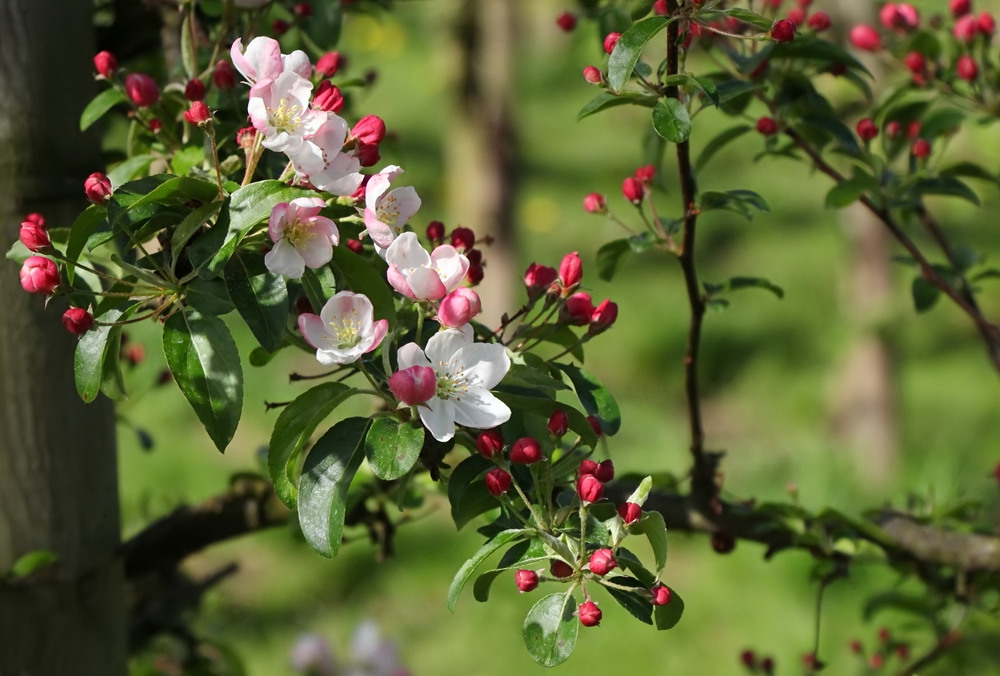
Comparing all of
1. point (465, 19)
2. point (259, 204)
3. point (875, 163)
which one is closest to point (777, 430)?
point (465, 19)

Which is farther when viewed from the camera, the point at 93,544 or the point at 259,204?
the point at 93,544

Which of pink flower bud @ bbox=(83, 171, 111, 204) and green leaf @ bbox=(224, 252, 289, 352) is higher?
pink flower bud @ bbox=(83, 171, 111, 204)

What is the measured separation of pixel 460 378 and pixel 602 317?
146 mm

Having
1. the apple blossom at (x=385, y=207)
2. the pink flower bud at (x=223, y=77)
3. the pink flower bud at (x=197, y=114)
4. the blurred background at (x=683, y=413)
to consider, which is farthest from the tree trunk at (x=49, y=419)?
the blurred background at (x=683, y=413)

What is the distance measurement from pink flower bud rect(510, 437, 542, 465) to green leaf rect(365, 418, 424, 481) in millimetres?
64

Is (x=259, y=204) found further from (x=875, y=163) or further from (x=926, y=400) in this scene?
(x=926, y=400)

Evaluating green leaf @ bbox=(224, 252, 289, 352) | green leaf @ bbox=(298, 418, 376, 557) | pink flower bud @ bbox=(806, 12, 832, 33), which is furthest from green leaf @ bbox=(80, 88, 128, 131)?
pink flower bud @ bbox=(806, 12, 832, 33)

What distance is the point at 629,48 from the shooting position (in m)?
0.79

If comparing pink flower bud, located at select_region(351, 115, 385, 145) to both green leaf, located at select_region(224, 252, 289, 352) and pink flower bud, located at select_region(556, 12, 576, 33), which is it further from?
pink flower bud, located at select_region(556, 12, 576, 33)

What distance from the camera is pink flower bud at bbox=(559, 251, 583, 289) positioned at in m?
0.79

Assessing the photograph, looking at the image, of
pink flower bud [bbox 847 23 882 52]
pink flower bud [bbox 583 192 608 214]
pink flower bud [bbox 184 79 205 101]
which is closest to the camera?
pink flower bud [bbox 184 79 205 101]

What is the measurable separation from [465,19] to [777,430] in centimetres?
183

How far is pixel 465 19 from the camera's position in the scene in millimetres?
3750

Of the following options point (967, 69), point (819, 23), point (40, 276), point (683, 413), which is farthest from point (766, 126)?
point (683, 413)
